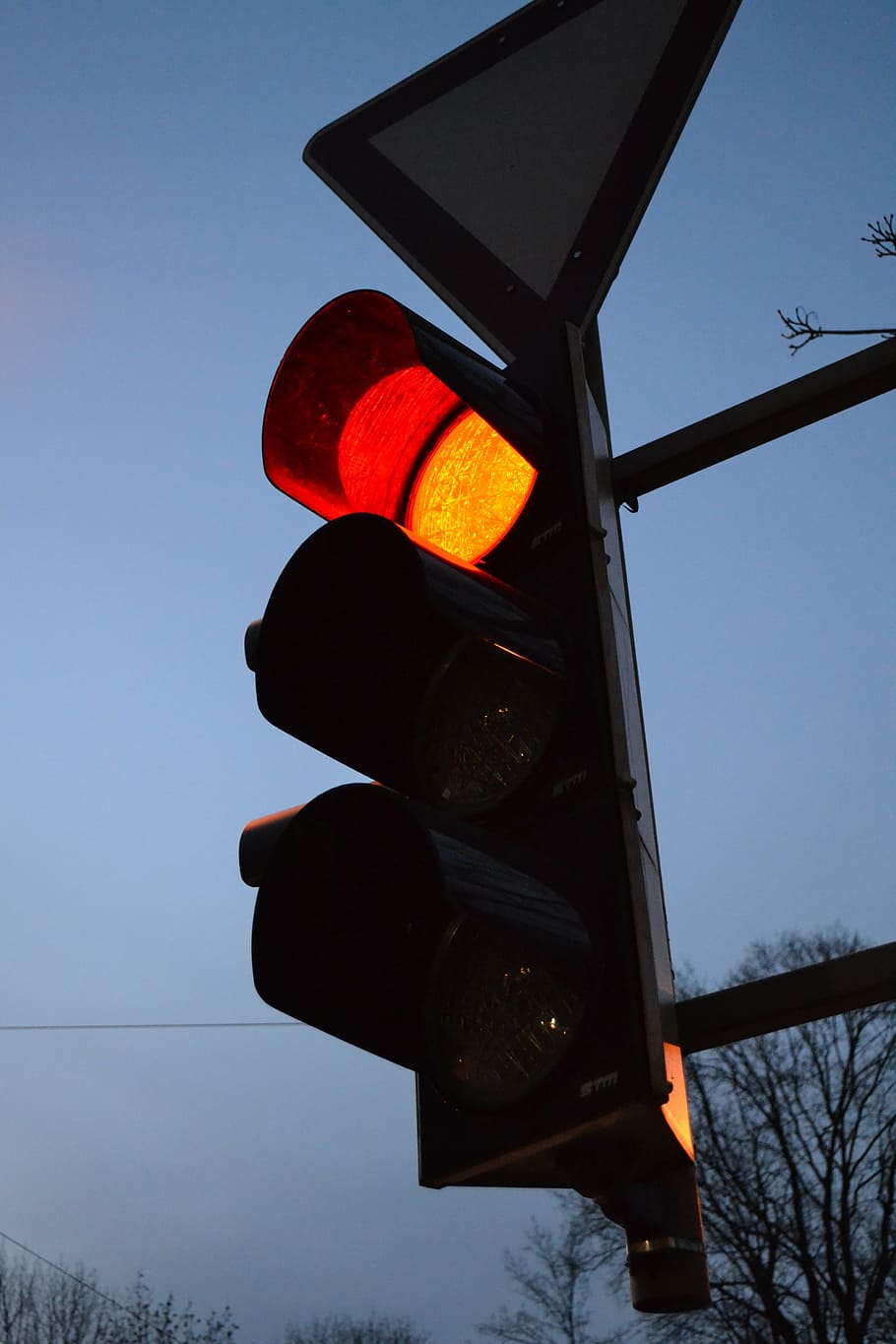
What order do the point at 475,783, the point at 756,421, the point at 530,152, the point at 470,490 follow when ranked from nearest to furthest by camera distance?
the point at 475,783, the point at 756,421, the point at 470,490, the point at 530,152

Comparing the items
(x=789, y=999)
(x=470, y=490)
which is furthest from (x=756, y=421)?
(x=789, y=999)

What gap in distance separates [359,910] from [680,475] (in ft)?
2.55

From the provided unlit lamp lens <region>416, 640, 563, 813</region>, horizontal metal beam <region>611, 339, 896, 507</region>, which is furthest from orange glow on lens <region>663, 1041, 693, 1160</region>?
horizontal metal beam <region>611, 339, 896, 507</region>

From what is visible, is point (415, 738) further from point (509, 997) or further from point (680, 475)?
point (680, 475)

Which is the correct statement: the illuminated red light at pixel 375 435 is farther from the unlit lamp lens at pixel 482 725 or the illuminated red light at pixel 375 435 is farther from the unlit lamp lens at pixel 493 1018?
the unlit lamp lens at pixel 493 1018

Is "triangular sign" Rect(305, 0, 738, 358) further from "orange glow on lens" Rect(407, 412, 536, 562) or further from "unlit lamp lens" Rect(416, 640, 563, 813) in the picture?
"unlit lamp lens" Rect(416, 640, 563, 813)

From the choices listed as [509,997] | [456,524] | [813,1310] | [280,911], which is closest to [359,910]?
[280,911]

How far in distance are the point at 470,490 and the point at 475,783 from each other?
49cm

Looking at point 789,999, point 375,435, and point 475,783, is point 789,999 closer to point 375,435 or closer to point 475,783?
point 475,783

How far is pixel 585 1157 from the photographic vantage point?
1.46m

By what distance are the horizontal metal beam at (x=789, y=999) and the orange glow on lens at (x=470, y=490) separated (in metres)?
0.64

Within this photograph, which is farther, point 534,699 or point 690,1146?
point 534,699

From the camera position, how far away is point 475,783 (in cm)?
175

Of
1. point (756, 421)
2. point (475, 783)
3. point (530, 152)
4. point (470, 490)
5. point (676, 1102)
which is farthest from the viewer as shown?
point (530, 152)
